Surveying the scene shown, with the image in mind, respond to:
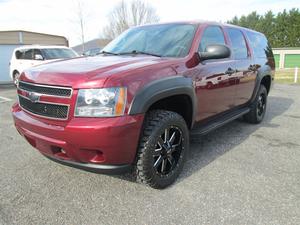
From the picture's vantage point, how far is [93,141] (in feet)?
8.42

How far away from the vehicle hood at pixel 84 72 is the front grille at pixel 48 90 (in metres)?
0.04

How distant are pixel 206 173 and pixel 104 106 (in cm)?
165

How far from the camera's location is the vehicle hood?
264 centimetres

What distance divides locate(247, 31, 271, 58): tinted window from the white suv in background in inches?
308

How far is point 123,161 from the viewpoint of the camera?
2.77 meters

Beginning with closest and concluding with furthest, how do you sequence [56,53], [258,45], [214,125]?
[214,125] < [258,45] < [56,53]

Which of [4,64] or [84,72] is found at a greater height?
[84,72]

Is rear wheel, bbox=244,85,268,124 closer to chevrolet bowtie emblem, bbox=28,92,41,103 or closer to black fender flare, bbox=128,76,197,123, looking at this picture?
black fender flare, bbox=128,76,197,123

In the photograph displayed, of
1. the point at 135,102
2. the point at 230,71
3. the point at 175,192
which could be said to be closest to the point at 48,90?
the point at 135,102

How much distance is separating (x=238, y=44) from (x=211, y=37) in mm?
999

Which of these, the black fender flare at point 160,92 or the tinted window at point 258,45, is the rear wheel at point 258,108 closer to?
the tinted window at point 258,45

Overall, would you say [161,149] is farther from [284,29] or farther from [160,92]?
[284,29]

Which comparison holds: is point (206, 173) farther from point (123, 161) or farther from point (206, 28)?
point (206, 28)

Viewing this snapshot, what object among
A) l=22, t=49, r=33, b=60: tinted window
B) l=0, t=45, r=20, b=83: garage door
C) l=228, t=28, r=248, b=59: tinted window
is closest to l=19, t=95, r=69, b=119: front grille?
l=228, t=28, r=248, b=59: tinted window
